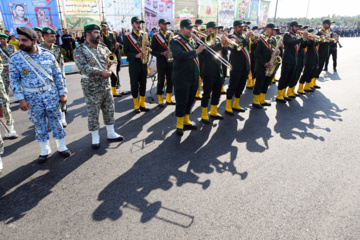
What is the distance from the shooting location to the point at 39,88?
3607 millimetres

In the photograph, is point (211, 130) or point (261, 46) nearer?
point (211, 130)

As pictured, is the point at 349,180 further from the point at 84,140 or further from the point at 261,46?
the point at 84,140

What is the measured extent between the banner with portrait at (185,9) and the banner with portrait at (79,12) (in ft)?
27.5

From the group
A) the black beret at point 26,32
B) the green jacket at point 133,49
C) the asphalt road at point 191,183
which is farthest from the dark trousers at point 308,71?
the black beret at point 26,32

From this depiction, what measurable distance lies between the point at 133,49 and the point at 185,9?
20875mm

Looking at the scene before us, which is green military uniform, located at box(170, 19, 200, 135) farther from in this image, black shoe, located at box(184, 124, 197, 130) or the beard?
the beard

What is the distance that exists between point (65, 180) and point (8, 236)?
3.47 feet

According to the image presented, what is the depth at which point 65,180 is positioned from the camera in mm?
3566

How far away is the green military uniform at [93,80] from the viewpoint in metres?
3.92

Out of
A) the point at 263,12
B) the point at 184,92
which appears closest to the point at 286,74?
the point at 184,92

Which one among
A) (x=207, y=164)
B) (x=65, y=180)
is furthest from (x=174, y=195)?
(x=65, y=180)

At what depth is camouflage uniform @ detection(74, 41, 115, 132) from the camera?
154 inches

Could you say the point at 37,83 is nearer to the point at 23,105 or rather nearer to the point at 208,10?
the point at 23,105

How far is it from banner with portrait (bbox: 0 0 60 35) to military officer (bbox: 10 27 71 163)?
1418cm
